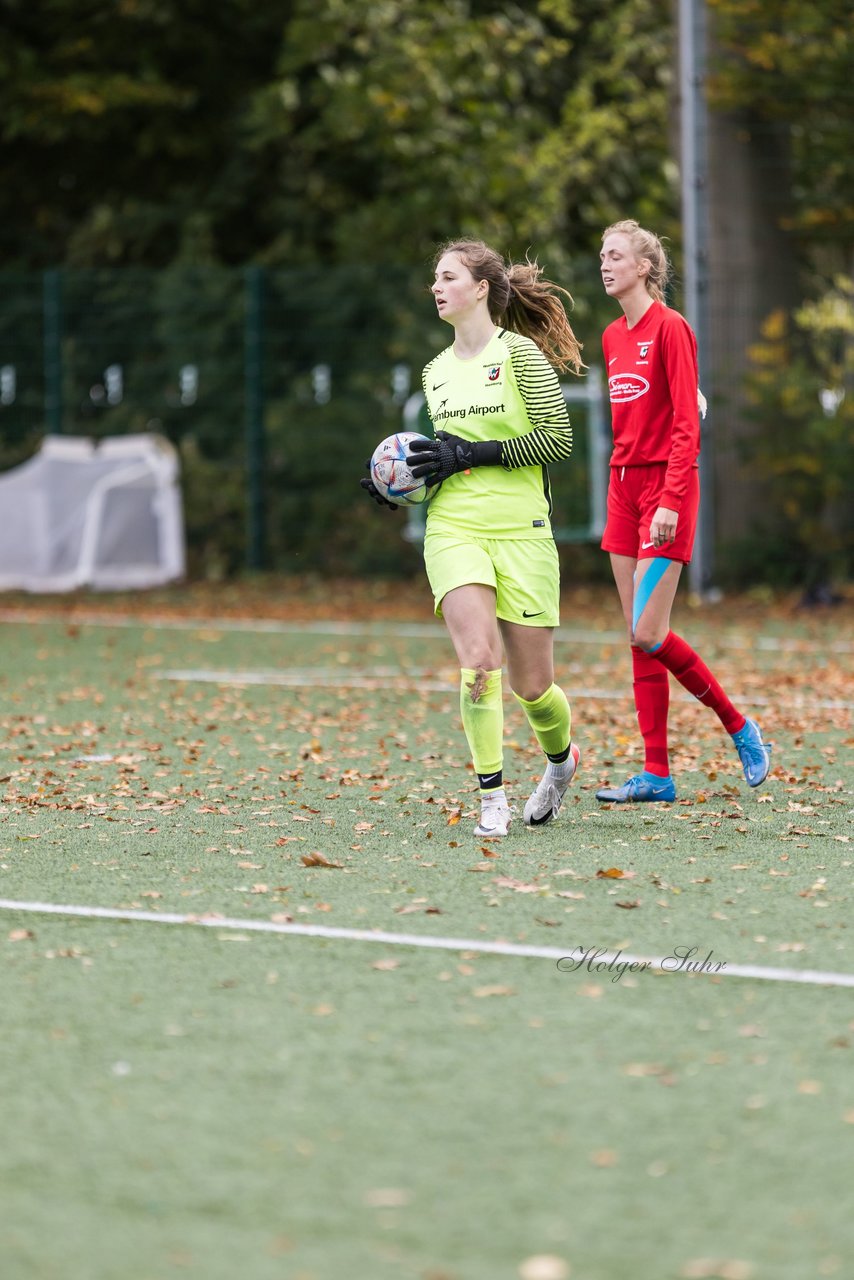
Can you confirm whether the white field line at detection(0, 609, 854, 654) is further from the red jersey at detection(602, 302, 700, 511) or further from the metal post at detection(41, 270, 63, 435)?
the red jersey at detection(602, 302, 700, 511)

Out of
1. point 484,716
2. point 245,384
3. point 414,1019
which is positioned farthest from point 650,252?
point 245,384

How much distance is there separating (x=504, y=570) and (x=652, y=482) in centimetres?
88

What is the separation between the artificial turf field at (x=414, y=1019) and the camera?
3.51 metres

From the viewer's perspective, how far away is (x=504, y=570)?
693cm

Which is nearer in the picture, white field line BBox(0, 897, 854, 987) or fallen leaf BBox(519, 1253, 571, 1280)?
fallen leaf BBox(519, 1253, 571, 1280)

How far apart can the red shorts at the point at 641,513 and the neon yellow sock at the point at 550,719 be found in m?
0.69

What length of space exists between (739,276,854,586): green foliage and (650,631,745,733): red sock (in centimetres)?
940

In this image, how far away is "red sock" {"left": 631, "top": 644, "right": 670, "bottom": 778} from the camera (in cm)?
779

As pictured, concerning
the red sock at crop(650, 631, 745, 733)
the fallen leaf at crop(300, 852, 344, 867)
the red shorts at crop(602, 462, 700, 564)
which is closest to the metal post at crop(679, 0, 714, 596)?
the red sock at crop(650, 631, 745, 733)

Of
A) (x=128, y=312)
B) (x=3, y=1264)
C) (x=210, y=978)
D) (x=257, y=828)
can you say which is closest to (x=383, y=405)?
(x=128, y=312)

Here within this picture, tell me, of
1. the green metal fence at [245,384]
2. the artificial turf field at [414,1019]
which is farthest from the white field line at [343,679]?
the green metal fence at [245,384]

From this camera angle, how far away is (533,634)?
23.1 feet

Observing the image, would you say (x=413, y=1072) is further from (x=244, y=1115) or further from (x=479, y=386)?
(x=479, y=386)

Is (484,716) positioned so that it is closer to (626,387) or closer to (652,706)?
(652,706)
